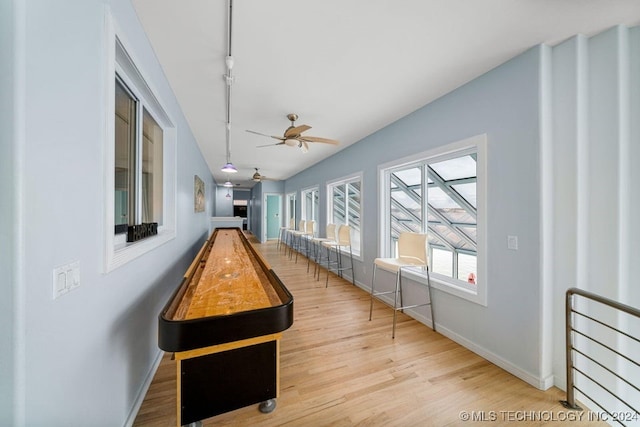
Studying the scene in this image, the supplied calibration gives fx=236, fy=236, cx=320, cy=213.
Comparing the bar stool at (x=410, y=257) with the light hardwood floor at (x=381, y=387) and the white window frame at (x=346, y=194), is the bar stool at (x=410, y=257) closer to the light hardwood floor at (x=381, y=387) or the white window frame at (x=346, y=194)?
Result: the light hardwood floor at (x=381, y=387)

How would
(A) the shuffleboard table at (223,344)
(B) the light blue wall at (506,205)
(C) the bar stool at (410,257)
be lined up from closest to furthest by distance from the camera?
(A) the shuffleboard table at (223,344) → (B) the light blue wall at (506,205) → (C) the bar stool at (410,257)

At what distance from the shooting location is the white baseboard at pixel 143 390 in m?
1.47

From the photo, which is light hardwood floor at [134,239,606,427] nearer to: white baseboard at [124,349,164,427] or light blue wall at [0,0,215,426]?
white baseboard at [124,349,164,427]

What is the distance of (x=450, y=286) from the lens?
8.32ft

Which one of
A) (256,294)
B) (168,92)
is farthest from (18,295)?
(168,92)

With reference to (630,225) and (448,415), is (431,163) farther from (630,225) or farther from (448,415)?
(448,415)

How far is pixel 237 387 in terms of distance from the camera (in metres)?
1.39

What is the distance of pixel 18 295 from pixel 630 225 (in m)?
3.21

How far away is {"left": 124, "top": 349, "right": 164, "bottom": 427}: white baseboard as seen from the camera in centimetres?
147

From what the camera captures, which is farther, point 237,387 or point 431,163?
point 431,163

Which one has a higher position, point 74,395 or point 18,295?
point 18,295

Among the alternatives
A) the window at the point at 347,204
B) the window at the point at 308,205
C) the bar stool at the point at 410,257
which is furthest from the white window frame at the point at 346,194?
the window at the point at 308,205

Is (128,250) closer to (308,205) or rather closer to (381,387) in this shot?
(381,387)

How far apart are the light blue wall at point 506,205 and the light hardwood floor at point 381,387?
0.24 metres
